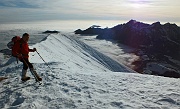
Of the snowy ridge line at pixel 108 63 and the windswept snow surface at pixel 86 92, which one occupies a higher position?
the windswept snow surface at pixel 86 92

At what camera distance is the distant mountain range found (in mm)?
90375

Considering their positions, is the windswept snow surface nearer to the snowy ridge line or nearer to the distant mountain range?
the snowy ridge line

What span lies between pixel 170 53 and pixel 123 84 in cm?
8034

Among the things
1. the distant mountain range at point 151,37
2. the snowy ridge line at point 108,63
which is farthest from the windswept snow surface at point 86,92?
the distant mountain range at point 151,37

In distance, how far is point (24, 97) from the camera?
10.4 meters

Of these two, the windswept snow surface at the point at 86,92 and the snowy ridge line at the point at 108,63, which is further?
the snowy ridge line at the point at 108,63

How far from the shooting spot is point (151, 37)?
101 metres

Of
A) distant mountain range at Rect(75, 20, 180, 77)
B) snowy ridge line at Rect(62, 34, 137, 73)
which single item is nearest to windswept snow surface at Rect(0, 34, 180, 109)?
snowy ridge line at Rect(62, 34, 137, 73)

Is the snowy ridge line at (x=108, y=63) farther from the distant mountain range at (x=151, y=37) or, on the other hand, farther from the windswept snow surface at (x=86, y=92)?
the distant mountain range at (x=151, y=37)

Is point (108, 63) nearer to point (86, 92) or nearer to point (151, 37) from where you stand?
point (86, 92)

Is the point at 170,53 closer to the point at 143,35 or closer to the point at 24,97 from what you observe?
the point at 143,35

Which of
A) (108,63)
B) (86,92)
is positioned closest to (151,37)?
(108,63)

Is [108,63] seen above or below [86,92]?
below

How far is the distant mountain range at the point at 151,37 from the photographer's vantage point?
90.4 meters
